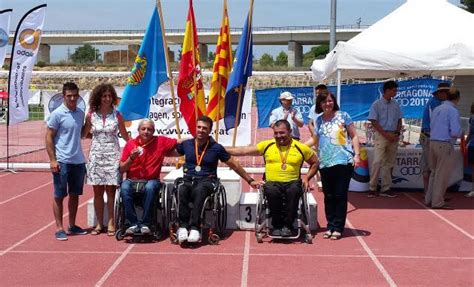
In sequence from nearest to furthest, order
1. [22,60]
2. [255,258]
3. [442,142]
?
[255,258] < [442,142] < [22,60]

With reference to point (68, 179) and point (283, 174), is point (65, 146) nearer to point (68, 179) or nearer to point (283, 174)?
point (68, 179)

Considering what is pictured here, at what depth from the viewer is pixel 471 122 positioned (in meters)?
8.98

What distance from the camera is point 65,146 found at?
6297 millimetres

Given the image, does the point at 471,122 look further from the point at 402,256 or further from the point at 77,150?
the point at 77,150

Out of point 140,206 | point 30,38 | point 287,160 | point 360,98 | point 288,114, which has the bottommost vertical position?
point 140,206

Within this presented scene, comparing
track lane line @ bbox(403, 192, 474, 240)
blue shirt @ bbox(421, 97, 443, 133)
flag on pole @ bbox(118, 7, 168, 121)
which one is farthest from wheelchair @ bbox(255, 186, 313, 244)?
blue shirt @ bbox(421, 97, 443, 133)

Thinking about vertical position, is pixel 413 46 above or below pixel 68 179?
above

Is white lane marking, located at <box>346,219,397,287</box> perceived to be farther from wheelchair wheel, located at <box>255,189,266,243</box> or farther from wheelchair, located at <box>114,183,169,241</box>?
wheelchair, located at <box>114,183,169,241</box>

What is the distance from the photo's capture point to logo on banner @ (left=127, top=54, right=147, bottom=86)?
7930mm

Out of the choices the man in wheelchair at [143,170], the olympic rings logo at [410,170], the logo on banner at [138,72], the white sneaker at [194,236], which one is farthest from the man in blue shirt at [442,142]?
the logo on banner at [138,72]

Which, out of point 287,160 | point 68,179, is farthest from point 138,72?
point 287,160

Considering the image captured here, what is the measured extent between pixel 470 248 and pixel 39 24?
8062 millimetres

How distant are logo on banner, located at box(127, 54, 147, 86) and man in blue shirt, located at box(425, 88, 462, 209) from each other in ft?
13.1

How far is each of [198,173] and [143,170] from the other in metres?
0.60
